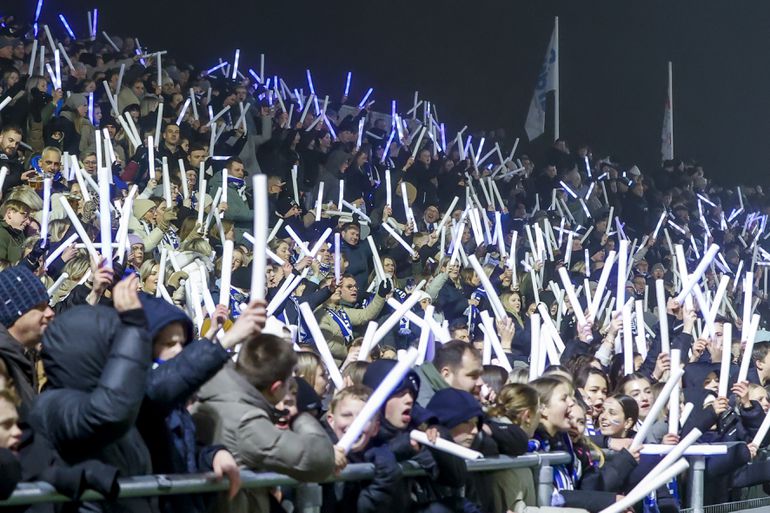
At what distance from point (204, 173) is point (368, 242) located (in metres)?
1.45

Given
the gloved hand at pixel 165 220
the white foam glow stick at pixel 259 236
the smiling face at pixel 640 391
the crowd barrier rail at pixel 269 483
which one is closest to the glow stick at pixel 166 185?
the gloved hand at pixel 165 220

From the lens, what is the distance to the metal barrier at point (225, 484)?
3.38 m

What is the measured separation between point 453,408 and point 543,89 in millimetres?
15571

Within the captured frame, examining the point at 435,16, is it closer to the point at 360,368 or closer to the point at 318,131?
the point at 318,131

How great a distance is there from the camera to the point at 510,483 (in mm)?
5402

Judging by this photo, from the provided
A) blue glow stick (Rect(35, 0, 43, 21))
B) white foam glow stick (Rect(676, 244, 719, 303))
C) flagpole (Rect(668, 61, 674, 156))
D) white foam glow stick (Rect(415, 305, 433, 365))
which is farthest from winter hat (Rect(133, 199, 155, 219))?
flagpole (Rect(668, 61, 674, 156))

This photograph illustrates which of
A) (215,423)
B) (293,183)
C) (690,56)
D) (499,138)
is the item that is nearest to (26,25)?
(293,183)

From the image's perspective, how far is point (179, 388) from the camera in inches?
156

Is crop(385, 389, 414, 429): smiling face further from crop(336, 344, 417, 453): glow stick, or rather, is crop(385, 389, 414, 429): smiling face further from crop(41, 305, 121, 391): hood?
crop(41, 305, 121, 391): hood

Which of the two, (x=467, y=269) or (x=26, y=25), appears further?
(x=26, y=25)

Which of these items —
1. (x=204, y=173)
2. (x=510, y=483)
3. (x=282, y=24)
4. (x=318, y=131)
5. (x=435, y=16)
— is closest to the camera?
(x=510, y=483)

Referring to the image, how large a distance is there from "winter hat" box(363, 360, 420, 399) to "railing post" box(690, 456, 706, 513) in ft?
6.18

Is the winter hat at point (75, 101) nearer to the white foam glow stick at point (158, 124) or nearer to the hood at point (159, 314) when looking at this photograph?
the white foam glow stick at point (158, 124)

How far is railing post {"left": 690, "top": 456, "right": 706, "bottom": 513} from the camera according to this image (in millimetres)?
6555
